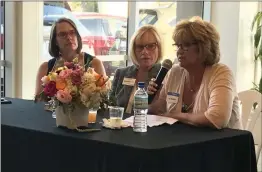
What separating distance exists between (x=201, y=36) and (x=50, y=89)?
936mm

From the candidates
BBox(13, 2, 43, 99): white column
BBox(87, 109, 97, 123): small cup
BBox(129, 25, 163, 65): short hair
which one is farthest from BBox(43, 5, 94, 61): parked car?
BBox(87, 109, 97, 123): small cup

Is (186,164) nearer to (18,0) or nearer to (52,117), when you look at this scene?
(52,117)

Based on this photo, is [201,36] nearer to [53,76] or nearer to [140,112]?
[140,112]

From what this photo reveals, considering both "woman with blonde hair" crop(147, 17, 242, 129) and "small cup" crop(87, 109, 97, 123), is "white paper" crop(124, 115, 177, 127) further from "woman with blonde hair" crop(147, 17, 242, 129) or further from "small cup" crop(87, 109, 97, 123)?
"small cup" crop(87, 109, 97, 123)

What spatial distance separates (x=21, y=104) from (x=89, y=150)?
1.24 metres

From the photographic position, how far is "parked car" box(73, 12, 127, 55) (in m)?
4.56

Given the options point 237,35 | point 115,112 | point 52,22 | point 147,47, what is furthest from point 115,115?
point 237,35

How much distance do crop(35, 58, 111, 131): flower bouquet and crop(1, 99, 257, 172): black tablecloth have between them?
0.09 metres

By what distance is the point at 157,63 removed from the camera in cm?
307

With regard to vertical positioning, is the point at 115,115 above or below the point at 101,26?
below

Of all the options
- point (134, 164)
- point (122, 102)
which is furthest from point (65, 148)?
point (122, 102)

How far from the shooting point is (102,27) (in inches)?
185

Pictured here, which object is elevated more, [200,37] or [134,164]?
[200,37]

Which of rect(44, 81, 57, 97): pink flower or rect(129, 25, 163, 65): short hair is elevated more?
rect(129, 25, 163, 65): short hair
